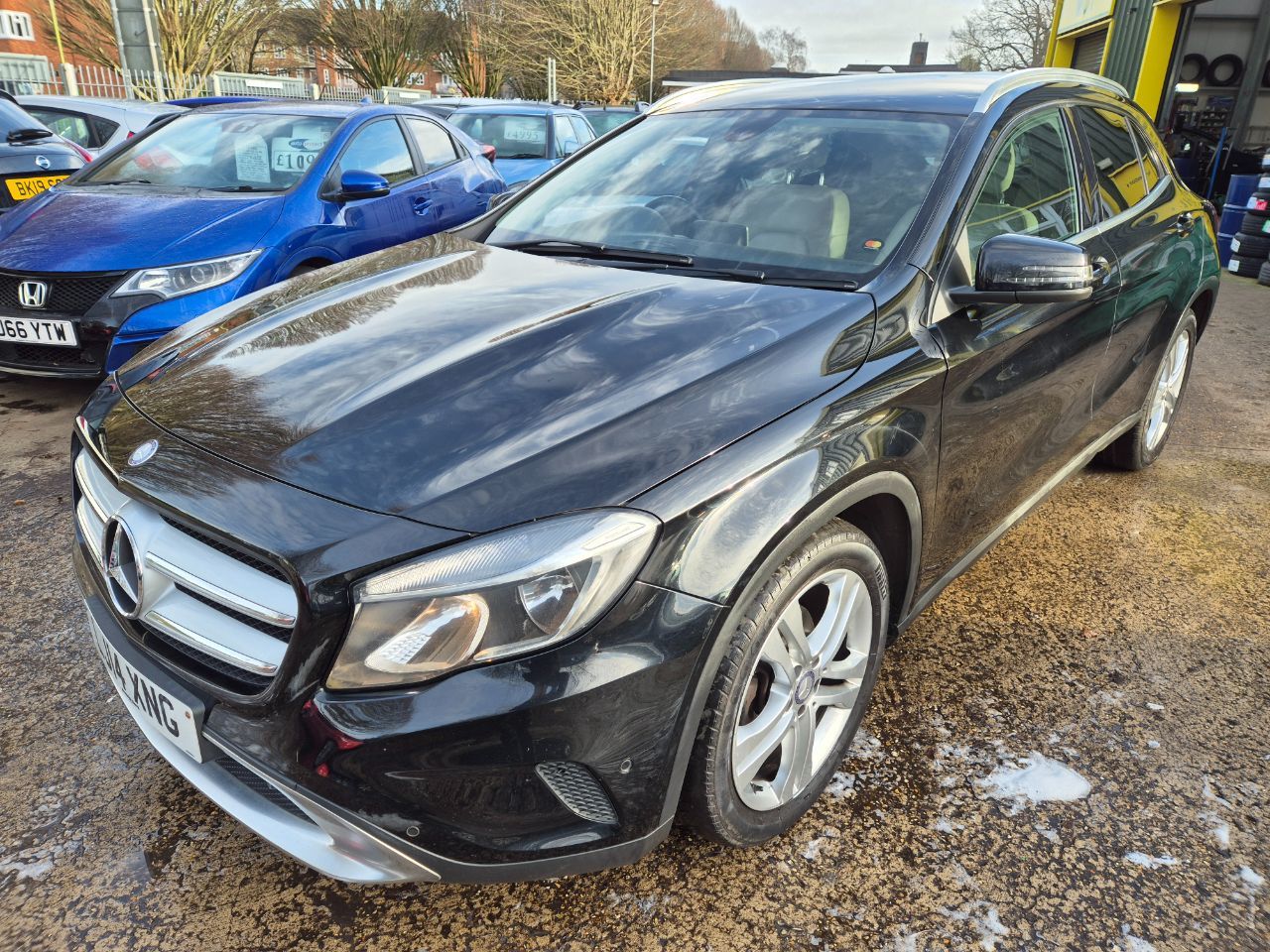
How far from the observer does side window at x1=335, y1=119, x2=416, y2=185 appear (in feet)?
17.5

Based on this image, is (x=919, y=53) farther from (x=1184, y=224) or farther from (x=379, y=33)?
(x=1184, y=224)

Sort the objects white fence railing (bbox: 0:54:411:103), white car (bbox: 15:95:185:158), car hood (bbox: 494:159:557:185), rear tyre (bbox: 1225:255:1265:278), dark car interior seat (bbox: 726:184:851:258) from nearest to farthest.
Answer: dark car interior seat (bbox: 726:184:851:258) → white car (bbox: 15:95:185:158) → car hood (bbox: 494:159:557:185) → rear tyre (bbox: 1225:255:1265:278) → white fence railing (bbox: 0:54:411:103)

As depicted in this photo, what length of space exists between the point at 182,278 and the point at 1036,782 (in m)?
4.00

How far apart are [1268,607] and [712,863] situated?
2.27m

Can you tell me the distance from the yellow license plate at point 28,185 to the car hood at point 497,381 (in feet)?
15.0

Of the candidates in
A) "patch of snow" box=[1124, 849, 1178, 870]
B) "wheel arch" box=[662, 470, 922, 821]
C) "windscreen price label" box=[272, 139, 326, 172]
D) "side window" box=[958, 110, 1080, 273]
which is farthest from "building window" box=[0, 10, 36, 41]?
"patch of snow" box=[1124, 849, 1178, 870]

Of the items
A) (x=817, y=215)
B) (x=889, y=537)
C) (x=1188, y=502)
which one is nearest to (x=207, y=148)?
(x=817, y=215)

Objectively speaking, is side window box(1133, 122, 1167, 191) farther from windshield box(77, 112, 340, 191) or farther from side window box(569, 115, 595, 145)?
side window box(569, 115, 595, 145)

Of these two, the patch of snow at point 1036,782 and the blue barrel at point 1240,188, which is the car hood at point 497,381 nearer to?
the patch of snow at point 1036,782

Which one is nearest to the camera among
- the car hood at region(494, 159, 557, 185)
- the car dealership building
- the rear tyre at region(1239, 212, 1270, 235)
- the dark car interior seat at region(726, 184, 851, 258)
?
the dark car interior seat at region(726, 184, 851, 258)

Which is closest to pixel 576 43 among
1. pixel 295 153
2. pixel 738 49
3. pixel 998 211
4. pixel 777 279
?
pixel 295 153

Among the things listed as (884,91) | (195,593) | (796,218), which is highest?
(884,91)

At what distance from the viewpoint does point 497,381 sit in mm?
1860

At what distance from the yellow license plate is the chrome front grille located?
5229 mm
